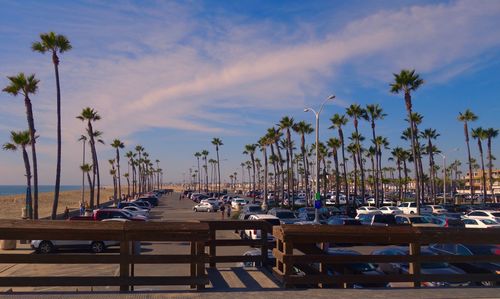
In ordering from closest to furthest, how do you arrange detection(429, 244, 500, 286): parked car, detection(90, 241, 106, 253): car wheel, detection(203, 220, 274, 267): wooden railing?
detection(203, 220, 274, 267): wooden railing, detection(429, 244, 500, 286): parked car, detection(90, 241, 106, 253): car wheel

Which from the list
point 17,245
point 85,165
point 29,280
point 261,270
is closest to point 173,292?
point 29,280

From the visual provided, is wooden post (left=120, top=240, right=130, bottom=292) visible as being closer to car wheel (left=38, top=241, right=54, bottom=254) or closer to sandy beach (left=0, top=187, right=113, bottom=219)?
car wheel (left=38, top=241, right=54, bottom=254)

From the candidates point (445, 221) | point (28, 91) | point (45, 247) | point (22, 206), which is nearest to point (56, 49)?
point (28, 91)

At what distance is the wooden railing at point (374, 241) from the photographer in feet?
25.6

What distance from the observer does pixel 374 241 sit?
324 inches

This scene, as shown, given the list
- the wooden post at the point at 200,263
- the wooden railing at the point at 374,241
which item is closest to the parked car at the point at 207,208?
the wooden railing at the point at 374,241

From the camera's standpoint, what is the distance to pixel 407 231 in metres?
8.16

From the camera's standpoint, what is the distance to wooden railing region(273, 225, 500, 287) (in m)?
7.82

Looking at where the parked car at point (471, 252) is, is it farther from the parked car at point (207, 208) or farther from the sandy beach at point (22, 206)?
the parked car at point (207, 208)

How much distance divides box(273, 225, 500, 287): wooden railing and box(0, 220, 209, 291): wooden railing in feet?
4.43

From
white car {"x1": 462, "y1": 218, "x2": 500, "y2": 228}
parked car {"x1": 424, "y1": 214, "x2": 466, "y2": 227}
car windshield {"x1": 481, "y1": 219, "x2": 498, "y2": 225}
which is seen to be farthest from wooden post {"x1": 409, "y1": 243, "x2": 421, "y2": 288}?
car windshield {"x1": 481, "y1": 219, "x2": 498, "y2": 225}

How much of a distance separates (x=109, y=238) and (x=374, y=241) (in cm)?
422

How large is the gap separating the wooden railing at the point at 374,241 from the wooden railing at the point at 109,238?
53.2 inches

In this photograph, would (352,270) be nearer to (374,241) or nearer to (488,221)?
(374,241)
